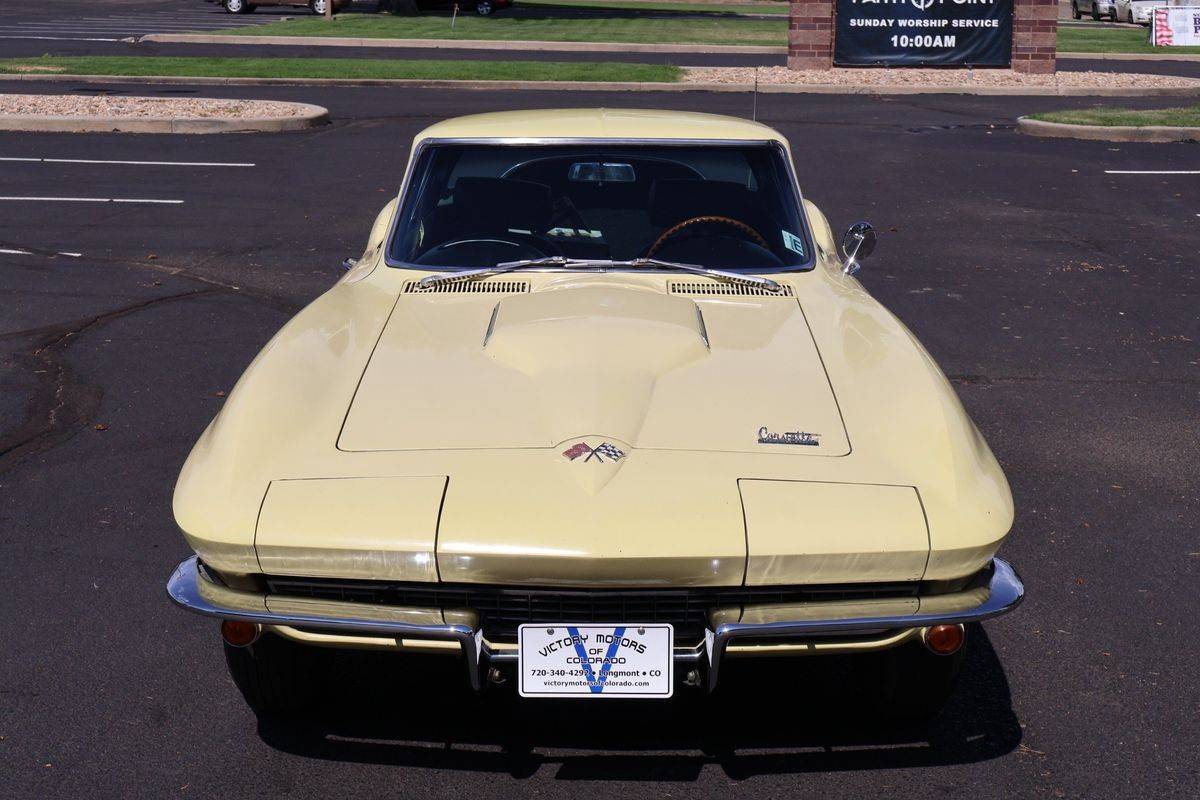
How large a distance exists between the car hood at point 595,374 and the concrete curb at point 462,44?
24972 millimetres

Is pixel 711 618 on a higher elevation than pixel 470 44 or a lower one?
lower

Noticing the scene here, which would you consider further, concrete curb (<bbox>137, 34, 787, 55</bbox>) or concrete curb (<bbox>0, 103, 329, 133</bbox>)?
concrete curb (<bbox>137, 34, 787, 55</bbox>)

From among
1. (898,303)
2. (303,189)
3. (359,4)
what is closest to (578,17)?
(359,4)

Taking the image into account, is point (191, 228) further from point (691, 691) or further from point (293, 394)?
point (691, 691)

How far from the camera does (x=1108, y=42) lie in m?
30.3

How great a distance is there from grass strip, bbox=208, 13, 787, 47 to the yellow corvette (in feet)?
87.6

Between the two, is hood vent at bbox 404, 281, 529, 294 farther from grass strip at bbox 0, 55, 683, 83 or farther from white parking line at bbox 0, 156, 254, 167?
grass strip at bbox 0, 55, 683, 83

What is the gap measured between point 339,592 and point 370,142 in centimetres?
1324

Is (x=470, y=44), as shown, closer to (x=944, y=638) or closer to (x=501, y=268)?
(x=501, y=268)

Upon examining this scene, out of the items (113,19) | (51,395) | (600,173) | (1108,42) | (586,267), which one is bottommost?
(51,395)

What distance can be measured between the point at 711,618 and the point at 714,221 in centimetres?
219

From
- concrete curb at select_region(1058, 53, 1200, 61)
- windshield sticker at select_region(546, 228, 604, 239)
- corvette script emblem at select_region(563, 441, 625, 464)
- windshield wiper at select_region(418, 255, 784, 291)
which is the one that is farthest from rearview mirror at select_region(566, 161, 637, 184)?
concrete curb at select_region(1058, 53, 1200, 61)

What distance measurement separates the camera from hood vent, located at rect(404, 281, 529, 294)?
450 cm

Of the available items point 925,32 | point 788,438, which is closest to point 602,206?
point 788,438
